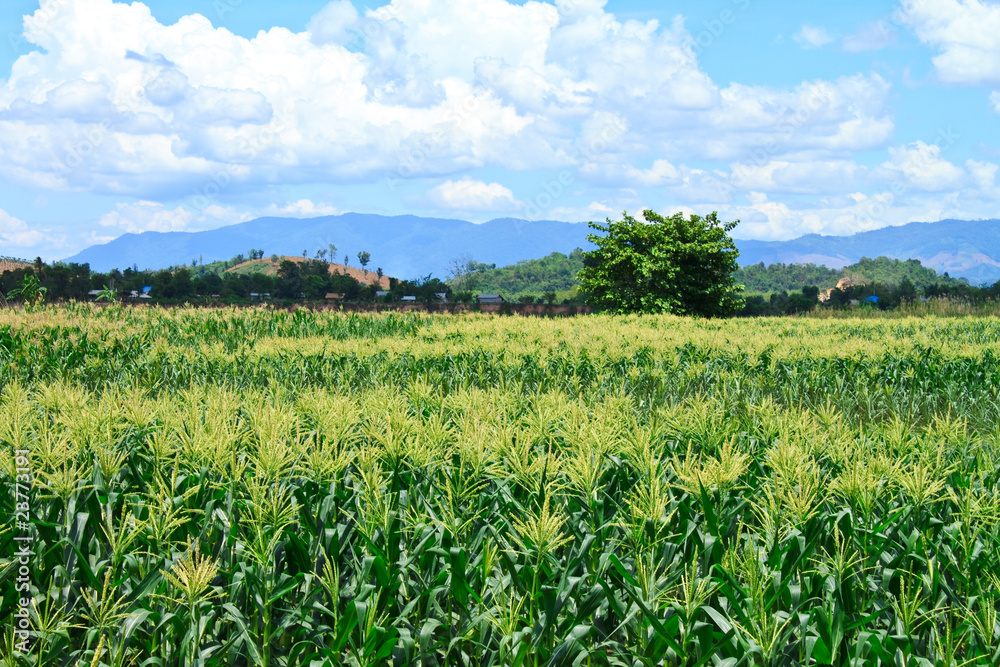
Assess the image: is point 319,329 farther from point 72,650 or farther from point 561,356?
point 72,650

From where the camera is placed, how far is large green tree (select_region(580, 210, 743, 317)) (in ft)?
132

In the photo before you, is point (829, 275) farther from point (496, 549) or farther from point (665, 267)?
point (496, 549)

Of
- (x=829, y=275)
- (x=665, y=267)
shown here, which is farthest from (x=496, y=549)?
(x=829, y=275)

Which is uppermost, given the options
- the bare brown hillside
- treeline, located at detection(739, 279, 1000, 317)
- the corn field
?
the bare brown hillside

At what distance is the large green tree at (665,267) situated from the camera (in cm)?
4025

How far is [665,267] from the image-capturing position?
39812 millimetres

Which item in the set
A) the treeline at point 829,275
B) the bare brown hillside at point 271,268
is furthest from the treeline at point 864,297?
the bare brown hillside at point 271,268

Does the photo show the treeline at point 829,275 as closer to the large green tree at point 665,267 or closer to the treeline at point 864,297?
the treeline at point 864,297

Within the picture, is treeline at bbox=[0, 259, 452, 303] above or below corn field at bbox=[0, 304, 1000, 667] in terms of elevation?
above

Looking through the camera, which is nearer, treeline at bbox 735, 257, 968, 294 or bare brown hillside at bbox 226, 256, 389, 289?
bare brown hillside at bbox 226, 256, 389, 289

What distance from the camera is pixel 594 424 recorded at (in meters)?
5.05

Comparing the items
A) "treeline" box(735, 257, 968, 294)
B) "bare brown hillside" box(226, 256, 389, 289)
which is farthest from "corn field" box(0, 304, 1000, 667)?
"treeline" box(735, 257, 968, 294)

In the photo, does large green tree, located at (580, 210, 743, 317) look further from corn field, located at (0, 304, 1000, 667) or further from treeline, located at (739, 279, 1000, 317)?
corn field, located at (0, 304, 1000, 667)

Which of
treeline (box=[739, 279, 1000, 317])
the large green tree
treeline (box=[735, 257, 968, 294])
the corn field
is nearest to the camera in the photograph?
the corn field
